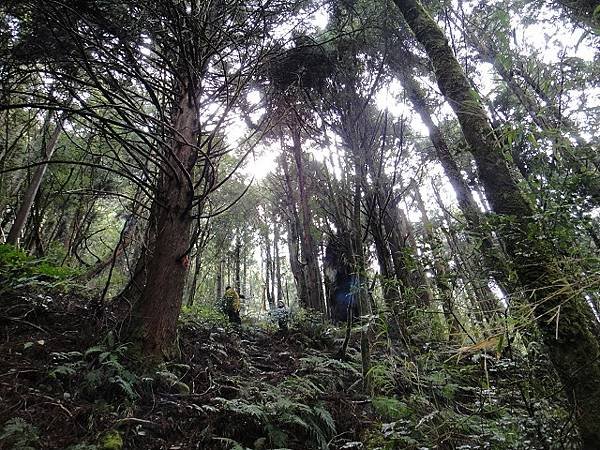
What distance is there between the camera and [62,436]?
2.09 metres

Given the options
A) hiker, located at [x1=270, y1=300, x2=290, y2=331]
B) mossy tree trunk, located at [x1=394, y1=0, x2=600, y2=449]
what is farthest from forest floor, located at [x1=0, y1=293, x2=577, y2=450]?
hiker, located at [x1=270, y1=300, x2=290, y2=331]

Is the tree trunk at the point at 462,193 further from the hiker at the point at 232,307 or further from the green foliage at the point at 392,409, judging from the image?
the hiker at the point at 232,307

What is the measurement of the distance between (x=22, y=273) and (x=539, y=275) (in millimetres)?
5580

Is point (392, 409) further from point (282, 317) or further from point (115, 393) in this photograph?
point (282, 317)

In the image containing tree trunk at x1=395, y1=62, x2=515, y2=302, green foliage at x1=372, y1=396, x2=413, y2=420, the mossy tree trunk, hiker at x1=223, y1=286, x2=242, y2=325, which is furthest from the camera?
hiker at x1=223, y1=286, x2=242, y2=325

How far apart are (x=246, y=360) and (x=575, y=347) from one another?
3574 millimetres

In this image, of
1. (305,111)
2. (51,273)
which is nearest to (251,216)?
(305,111)

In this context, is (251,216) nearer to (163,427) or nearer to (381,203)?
(381,203)

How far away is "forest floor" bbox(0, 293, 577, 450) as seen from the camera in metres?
2.18

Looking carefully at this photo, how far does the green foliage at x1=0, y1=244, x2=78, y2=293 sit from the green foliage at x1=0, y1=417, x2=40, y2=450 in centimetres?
211

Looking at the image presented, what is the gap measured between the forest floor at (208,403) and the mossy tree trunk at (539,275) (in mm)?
197

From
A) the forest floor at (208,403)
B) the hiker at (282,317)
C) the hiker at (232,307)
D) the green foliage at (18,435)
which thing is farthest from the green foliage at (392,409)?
the hiker at (232,307)

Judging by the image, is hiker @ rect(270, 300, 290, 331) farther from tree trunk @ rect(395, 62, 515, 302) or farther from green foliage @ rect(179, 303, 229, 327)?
tree trunk @ rect(395, 62, 515, 302)

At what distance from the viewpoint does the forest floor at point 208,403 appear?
2182mm
